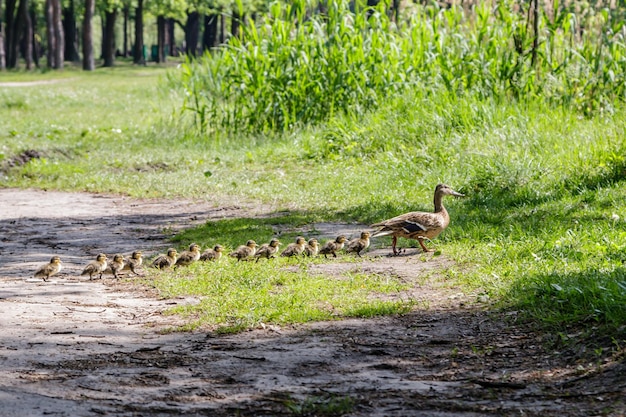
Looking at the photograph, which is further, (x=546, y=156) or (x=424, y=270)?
(x=546, y=156)

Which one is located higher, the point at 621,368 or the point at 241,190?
the point at 621,368

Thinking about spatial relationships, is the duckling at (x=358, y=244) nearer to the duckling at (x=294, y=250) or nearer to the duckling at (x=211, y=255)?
the duckling at (x=294, y=250)

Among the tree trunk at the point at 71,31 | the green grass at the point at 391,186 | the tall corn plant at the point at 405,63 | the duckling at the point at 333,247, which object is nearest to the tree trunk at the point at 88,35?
the tree trunk at the point at 71,31

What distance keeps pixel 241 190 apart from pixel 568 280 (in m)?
8.59

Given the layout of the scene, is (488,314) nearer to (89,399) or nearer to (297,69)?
(89,399)

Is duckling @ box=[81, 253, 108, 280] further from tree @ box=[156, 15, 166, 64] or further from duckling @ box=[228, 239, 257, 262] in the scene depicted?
tree @ box=[156, 15, 166, 64]

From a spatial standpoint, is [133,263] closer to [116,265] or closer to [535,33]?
[116,265]

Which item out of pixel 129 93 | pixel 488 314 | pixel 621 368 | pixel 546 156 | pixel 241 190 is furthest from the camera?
pixel 129 93

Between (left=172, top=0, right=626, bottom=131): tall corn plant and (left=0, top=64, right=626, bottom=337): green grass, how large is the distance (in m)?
0.72

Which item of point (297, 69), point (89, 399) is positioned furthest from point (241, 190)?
point (89, 399)

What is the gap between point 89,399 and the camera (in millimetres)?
5688

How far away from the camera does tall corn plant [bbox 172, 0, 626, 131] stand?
1809 centimetres

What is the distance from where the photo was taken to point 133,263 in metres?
9.87

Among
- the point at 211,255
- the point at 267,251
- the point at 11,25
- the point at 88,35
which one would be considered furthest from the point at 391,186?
the point at 11,25
